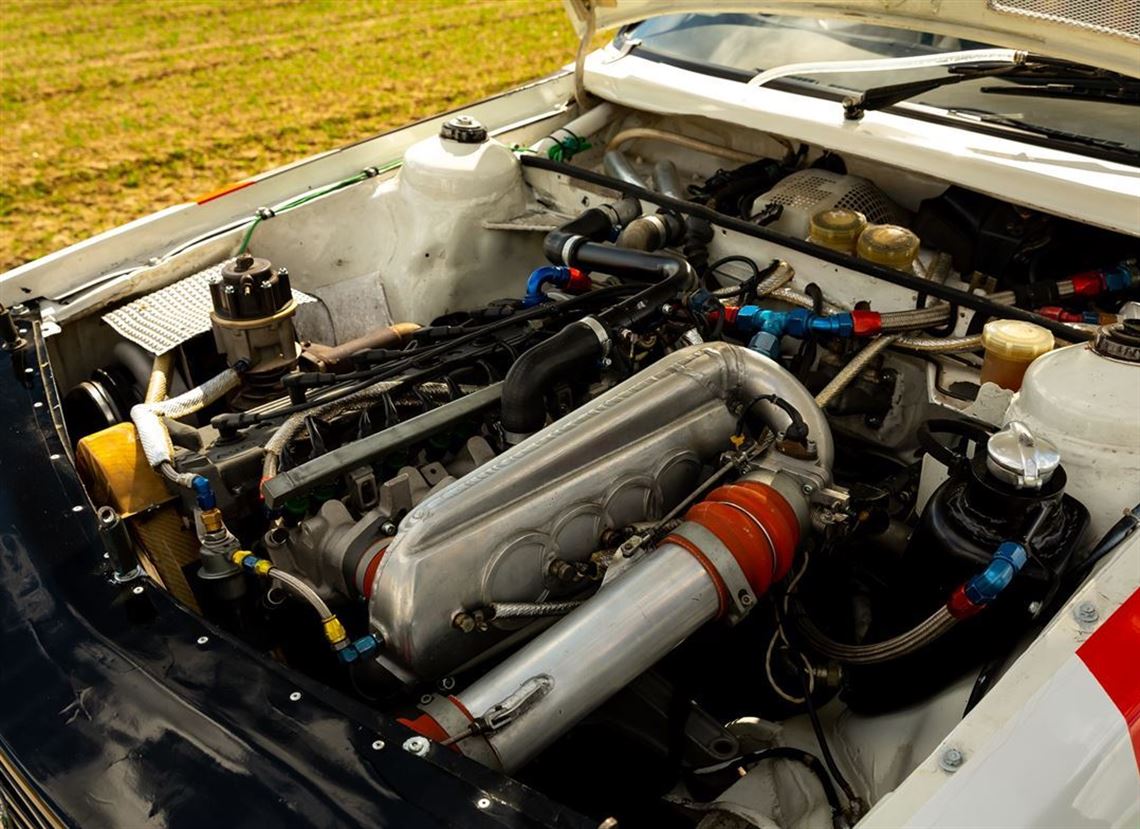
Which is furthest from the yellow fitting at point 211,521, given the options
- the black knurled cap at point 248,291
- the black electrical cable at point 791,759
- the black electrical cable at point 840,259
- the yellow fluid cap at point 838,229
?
the yellow fluid cap at point 838,229

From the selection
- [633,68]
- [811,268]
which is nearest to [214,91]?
[633,68]

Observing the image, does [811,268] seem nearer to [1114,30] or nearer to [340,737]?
[1114,30]

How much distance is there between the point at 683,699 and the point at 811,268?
3.26 ft

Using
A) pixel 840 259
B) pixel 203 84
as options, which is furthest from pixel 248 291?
pixel 203 84

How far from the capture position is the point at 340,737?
50.5 inches

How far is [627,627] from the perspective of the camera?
1.47 metres

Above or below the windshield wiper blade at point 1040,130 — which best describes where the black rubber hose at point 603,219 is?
below

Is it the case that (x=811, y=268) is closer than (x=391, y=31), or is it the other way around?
(x=811, y=268)

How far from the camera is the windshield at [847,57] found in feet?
7.46

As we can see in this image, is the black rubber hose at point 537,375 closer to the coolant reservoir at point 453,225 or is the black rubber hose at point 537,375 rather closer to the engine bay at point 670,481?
the engine bay at point 670,481

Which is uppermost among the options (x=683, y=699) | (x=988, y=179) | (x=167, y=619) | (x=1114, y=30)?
(x=1114, y=30)

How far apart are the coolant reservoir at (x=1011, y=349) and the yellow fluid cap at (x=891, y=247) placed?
332mm

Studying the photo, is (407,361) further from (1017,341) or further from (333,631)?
(1017,341)

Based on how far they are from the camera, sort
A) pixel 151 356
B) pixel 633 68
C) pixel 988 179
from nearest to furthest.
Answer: pixel 988 179
pixel 151 356
pixel 633 68
